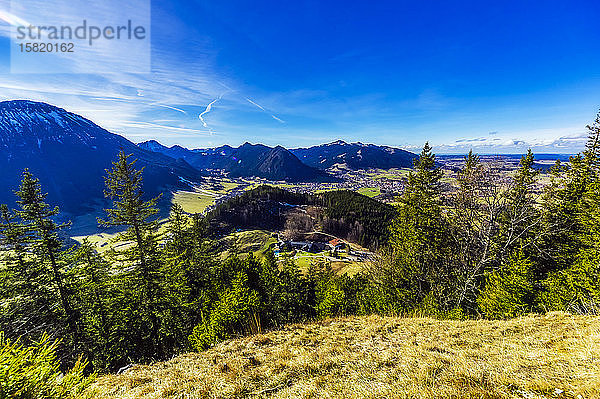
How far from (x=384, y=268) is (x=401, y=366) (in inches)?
793

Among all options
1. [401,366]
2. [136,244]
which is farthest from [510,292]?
[136,244]

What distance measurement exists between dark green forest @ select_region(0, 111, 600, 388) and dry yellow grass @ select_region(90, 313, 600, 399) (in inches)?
263

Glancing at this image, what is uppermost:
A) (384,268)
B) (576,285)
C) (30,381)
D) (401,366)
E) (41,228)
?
(30,381)

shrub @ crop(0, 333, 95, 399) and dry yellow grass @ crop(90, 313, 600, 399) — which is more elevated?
shrub @ crop(0, 333, 95, 399)

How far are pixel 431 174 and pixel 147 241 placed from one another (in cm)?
2781

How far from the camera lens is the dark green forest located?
58.4ft

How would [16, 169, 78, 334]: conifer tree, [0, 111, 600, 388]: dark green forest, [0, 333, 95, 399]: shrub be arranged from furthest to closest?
[0, 111, 600, 388]: dark green forest, [16, 169, 78, 334]: conifer tree, [0, 333, 95, 399]: shrub

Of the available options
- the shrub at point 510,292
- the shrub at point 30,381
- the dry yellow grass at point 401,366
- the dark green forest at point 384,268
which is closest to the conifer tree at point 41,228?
the dark green forest at point 384,268

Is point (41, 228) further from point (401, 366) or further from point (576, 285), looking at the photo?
point (576, 285)

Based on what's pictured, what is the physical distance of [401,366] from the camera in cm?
752

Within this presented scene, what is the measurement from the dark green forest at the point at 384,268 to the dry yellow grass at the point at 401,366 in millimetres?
6684

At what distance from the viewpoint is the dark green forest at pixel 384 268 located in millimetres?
17812

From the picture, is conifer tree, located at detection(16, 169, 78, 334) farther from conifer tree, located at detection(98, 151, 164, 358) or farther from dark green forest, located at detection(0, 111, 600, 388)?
conifer tree, located at detection(98, 151, 164, 358)

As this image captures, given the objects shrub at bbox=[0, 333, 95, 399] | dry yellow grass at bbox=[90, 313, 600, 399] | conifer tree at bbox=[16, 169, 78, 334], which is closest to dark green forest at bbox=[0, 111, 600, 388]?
conifer tree at bbox=[16, 169, 78, 334]
